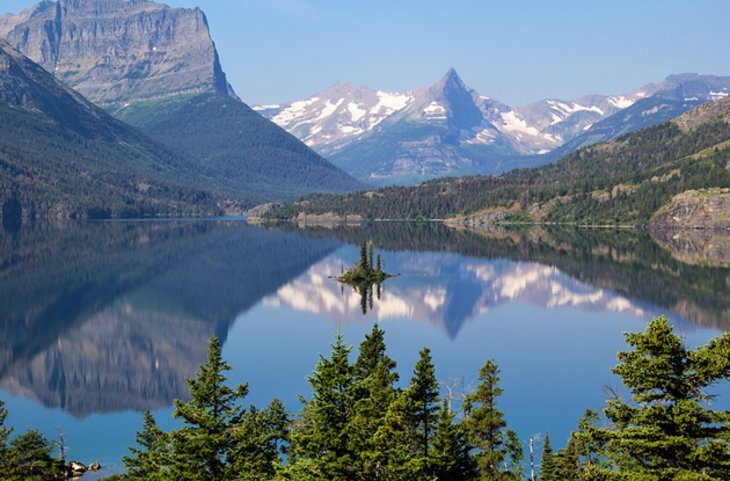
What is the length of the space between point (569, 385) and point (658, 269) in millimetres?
106349

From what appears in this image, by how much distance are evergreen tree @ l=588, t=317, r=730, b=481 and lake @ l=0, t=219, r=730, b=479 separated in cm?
3941

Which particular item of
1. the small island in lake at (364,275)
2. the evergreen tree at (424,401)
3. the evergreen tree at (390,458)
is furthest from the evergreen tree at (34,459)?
the small island in lake at (364,275)

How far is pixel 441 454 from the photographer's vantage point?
35562 millimetres

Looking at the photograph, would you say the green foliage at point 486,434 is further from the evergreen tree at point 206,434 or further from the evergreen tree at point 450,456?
the evergreen tree at point 206,434

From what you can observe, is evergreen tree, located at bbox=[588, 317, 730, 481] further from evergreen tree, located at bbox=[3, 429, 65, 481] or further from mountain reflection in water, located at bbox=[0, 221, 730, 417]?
mountain reflection in water, located at bbox=[0, 221, 730, 417]

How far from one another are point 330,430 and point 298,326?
325 feet

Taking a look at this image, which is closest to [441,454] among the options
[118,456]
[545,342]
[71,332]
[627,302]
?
[118,456]

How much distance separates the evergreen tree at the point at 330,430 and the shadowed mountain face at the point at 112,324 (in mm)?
60081

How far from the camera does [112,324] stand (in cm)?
12325

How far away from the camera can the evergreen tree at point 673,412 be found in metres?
21.5

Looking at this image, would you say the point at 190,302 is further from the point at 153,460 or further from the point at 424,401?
the point at 424,401

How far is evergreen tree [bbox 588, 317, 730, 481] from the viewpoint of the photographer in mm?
21453

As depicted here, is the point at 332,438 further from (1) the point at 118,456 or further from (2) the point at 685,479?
(1) the point at 118,456

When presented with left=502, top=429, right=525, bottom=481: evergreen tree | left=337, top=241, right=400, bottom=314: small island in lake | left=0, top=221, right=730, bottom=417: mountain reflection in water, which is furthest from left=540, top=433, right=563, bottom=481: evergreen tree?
left=337, top=241, right=400, bottom=314: small island in lake
